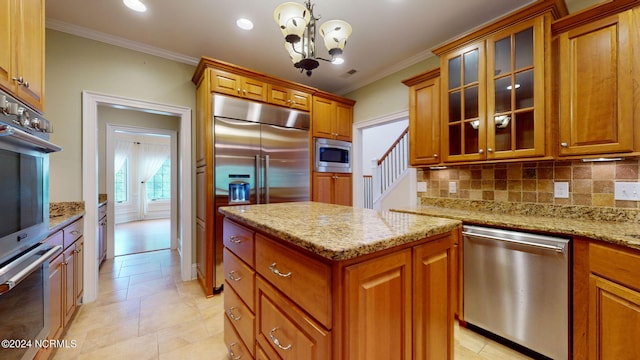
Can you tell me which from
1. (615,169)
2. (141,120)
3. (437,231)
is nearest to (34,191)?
(437,231)

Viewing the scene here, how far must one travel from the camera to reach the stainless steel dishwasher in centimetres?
153

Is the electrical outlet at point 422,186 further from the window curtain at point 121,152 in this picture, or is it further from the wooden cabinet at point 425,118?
the window curtain at point 121,152

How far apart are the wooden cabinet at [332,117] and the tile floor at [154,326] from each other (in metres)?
2.44

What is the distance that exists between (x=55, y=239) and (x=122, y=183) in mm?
6404

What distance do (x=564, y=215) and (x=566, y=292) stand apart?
71 cm

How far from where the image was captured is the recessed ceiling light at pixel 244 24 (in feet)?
7.70

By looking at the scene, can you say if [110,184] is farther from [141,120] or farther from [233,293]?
[233,293]

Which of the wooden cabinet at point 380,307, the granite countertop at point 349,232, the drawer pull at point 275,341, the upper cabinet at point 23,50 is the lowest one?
the drawer pull at point 275,341

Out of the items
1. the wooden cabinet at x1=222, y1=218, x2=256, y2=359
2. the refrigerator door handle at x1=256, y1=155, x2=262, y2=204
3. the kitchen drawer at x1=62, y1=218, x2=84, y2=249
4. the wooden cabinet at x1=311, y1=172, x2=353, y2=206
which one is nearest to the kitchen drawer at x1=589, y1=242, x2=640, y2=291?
the wooden cabinet at x1=222, y1=218, x2=256, y2=359

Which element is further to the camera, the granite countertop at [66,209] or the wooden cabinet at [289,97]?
the wooden cabinet at [289,97]

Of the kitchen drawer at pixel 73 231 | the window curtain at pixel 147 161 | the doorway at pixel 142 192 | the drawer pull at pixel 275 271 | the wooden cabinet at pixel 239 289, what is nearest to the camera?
the drawer pull at pixel 275 271

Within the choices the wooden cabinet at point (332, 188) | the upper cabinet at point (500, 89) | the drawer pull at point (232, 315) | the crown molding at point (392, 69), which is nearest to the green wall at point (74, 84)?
the drawer pull at point (232, 315)

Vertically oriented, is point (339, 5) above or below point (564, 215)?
above

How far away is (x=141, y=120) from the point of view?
3.92 metres
